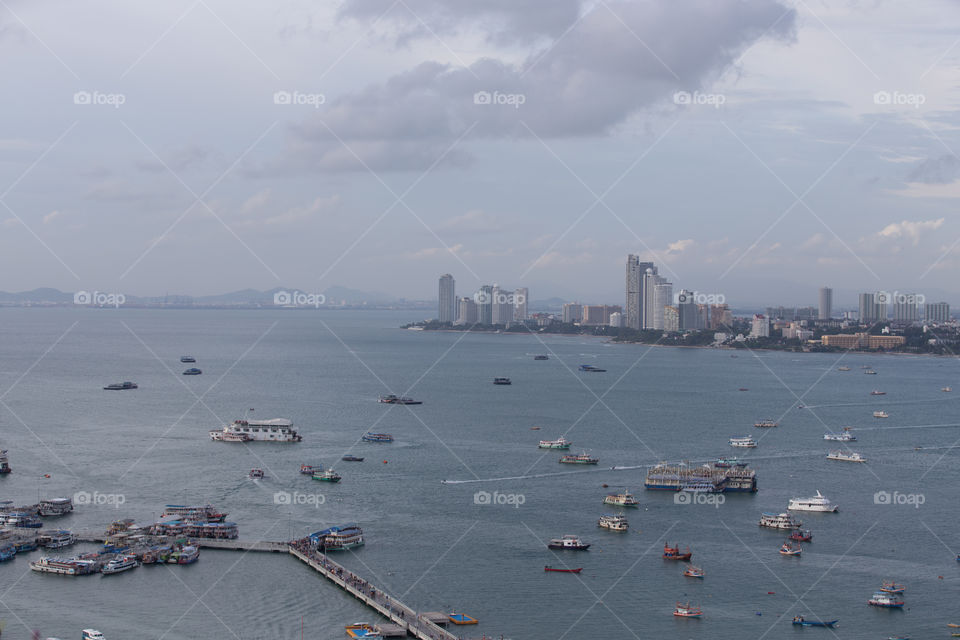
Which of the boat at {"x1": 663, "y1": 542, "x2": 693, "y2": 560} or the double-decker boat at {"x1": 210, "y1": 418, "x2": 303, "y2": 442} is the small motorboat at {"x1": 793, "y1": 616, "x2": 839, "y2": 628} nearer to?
the boat at {"x1": 663, "y1": 542, "x2": 693, "y2": 560}

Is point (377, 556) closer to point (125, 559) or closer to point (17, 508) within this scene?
point (125, 559)

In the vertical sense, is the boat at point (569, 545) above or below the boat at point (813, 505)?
below

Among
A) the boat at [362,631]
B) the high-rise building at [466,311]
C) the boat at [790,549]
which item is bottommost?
the boat at [362,631]

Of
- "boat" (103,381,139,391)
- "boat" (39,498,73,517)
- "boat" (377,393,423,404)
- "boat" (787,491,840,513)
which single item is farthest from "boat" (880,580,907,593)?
"boat" (103,381,139,391)

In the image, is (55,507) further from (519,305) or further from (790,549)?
(519,305)

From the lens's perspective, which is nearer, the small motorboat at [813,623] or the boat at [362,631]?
the boat at [362,631]

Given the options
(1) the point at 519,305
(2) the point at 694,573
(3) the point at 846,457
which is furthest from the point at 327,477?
(1) the point at 519,305

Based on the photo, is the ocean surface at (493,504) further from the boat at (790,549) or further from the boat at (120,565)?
the boat at (120,565)

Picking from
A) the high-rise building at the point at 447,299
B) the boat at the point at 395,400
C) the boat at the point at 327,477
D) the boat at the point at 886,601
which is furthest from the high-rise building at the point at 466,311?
the boat at the point at 886,601
